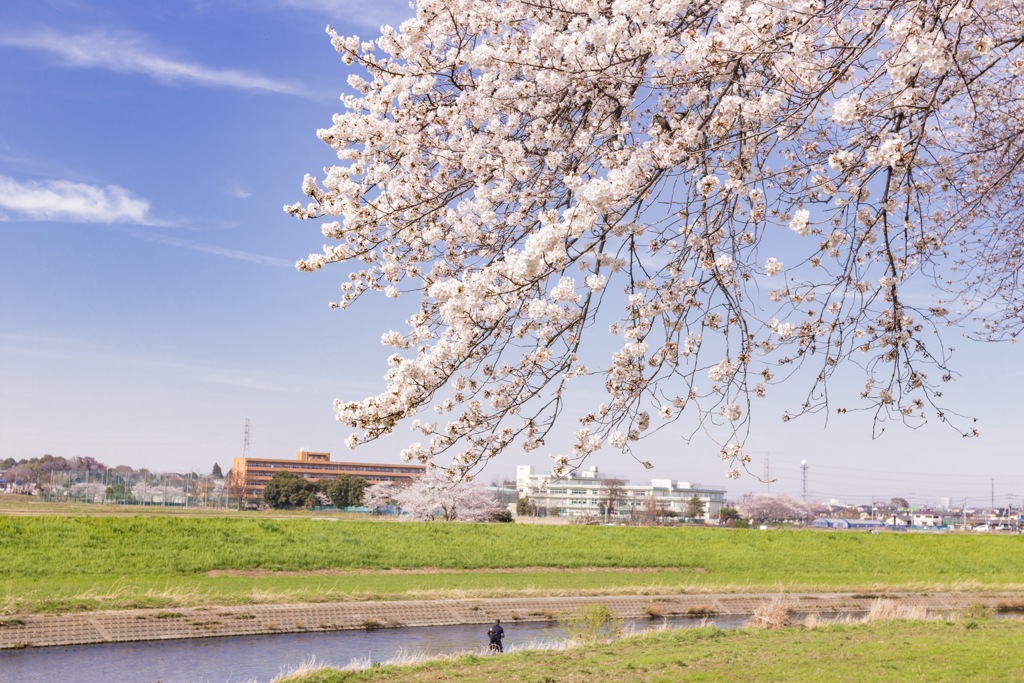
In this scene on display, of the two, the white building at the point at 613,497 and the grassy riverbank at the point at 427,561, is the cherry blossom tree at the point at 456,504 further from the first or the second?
the white building at the point at 613,497

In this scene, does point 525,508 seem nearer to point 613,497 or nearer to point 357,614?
point 613,497

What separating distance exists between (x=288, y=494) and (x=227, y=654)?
107934 millimetres

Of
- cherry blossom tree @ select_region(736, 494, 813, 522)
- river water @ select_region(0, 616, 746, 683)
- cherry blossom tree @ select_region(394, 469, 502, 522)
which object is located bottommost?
cherry blossom tree @ select_region(736, 494, 813, 522)

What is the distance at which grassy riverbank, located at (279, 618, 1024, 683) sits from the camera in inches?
478

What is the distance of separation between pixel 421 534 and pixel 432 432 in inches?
1364

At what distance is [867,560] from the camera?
147 feet

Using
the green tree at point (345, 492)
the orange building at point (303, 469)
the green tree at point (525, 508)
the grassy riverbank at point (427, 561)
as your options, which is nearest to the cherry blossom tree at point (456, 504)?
the grassy riverbank at point (427, 561)

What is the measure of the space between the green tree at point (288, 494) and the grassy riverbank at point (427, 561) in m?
85.1

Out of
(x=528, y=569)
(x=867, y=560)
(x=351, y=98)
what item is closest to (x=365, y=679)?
(x=351, y=98)

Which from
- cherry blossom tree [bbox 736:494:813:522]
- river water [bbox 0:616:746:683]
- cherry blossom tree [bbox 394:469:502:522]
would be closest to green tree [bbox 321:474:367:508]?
cherry blossom tree [bbox 394:469:502:522]

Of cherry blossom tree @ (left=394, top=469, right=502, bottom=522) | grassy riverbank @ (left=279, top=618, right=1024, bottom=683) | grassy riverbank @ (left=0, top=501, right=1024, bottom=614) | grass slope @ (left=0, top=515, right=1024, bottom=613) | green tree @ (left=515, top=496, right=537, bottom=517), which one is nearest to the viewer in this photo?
grassy riverbank @ (left=279, top=618, right=1024, bottom=683)

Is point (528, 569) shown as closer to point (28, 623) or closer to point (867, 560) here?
point (867, 560)

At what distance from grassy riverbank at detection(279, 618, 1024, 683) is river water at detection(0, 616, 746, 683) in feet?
9.43

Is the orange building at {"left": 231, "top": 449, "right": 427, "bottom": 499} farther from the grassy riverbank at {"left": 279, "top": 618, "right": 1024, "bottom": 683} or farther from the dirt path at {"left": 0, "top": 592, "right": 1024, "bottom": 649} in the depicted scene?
the grassy riverbank at {"left": 279, "top": 618, "right": 1024, "bottom": 683}
